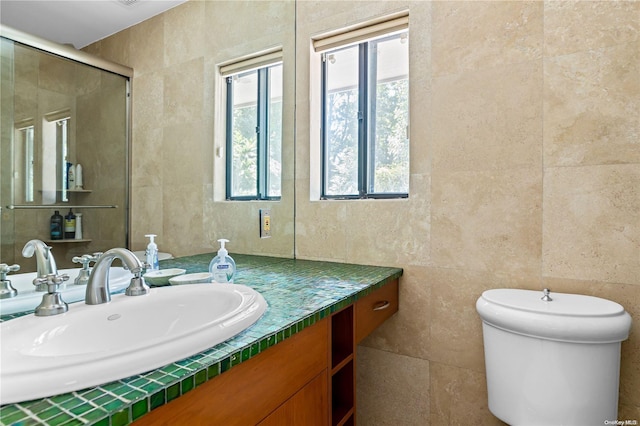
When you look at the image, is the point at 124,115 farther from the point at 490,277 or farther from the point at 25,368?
the point at 490,277

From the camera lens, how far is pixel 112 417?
0.43 m

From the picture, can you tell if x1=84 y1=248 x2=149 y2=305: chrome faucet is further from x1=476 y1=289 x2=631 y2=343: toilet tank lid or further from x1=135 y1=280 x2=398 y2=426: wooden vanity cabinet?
x1=476 y1=289 x2=631 y2=343: toilet tank lid

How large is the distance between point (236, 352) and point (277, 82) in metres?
1.41

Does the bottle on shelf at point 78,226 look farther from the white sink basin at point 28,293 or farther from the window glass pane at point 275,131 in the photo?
the window glass pane at point 275,131

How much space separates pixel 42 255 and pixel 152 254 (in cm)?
33

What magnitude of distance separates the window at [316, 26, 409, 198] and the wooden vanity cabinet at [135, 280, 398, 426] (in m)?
0.57

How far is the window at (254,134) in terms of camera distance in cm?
152

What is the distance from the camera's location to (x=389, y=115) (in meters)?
1.58

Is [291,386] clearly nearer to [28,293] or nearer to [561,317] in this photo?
[28,293]

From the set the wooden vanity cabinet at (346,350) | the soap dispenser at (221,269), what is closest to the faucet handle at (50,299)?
the soap dispenser at (221,269)

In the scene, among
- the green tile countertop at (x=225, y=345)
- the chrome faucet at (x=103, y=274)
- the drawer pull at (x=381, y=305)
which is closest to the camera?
the green tile countertop at (x=225, y=345)

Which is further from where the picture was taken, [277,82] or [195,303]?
[277,82]

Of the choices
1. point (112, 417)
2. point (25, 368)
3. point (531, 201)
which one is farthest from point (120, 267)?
point (531, 201)

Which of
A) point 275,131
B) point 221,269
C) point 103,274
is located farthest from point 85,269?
point 275,131
